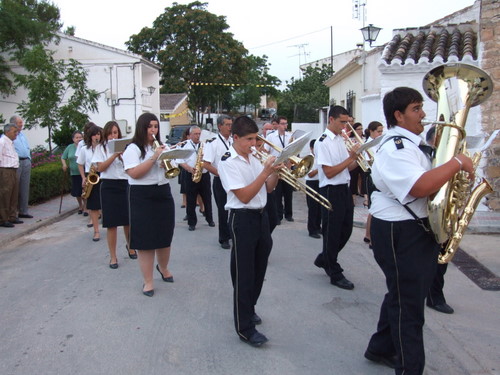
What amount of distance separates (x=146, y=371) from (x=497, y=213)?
7915 mm

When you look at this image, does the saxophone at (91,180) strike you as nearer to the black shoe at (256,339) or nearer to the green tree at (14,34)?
the black shoe at (256,339)

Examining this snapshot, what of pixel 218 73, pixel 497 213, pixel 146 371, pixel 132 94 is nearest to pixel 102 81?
pixel 132 94

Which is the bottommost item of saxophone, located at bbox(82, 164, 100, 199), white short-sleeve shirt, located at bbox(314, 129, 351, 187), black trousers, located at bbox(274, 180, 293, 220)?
black trousers, located at bbox(274, 180, 293, 220)

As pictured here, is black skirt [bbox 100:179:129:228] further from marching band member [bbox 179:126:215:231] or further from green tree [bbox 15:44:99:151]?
green tree [bbox 15:44:99:151]

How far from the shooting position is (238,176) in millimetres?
3783

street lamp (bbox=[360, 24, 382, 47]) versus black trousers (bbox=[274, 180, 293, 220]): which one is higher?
street lamp (bbox=[360, 24, 382, 47])

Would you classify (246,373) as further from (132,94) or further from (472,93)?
(132,94)

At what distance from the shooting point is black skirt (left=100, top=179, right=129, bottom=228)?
618 centimetres

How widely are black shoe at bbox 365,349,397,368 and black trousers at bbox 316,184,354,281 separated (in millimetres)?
1825

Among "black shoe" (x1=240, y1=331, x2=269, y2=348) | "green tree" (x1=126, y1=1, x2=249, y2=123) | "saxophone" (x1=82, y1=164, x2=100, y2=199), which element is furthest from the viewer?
"green tree" (x1=126, y1=1, x2=249, y2=123)

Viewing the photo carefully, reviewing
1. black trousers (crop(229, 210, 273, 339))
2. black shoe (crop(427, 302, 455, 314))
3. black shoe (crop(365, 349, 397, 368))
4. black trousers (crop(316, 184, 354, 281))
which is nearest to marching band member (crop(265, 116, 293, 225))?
black trousers (crop(316, 184, 354, 281))

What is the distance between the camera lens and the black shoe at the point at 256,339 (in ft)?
12.9

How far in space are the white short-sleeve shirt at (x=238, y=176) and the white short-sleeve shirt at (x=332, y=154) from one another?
1.57m

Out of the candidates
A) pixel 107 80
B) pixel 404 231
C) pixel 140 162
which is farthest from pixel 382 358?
pixel 107 80
